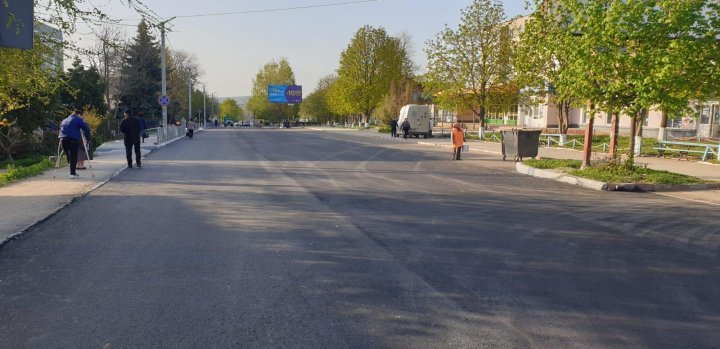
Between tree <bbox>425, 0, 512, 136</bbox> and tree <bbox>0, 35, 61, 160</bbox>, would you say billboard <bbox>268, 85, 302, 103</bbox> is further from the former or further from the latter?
tree <bbox>0, 35, 61, 160</bbox>

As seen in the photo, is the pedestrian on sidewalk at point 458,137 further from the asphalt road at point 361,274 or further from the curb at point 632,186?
the asphalt road at point 361,274

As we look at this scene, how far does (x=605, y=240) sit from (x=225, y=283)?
506 centimetres

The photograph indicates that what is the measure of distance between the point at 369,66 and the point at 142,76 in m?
24.8

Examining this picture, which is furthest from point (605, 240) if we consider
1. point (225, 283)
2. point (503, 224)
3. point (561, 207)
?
point (225, 283)

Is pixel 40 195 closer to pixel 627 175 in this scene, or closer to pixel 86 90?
pixel 627 175

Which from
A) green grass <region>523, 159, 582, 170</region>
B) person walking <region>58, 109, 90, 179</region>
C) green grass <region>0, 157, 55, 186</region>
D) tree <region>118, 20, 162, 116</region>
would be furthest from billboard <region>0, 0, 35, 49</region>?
tree <region>118, 20, 162, 116</region>

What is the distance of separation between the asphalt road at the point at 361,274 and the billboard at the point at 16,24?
2658 millimetres

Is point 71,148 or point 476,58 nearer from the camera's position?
point 71,148

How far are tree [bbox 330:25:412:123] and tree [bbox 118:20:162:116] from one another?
2048 cm

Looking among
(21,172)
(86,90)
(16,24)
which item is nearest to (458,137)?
(21,172)

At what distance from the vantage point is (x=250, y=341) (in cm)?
384

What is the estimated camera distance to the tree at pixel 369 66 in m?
60.6

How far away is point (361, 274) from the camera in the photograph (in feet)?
17.9

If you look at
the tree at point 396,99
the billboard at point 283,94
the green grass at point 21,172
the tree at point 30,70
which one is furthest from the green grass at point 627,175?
the billboard at point 283,94
